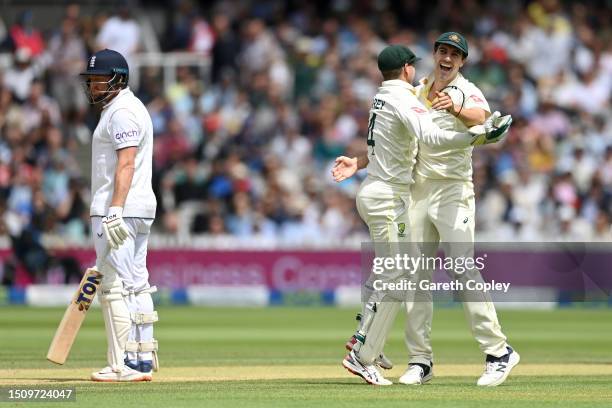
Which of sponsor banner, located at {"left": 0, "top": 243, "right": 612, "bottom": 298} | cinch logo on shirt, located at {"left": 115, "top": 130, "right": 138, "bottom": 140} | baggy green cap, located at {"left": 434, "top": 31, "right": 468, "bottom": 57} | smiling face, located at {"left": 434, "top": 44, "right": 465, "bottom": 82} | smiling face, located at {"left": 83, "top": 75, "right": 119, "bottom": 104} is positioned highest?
baggy green cap, located at {"left": 434, "top": 31, "right": 468, "bottom": 57}

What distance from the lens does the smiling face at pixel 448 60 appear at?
8484 mm

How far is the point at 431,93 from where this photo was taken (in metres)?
8.75

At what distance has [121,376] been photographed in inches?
343

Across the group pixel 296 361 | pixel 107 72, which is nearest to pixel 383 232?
pixel 107 72

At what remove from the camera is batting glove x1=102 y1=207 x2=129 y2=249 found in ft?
27.7

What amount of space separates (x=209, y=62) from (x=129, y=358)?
1346 centimetres

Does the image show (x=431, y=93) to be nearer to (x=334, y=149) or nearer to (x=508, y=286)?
(x=508, y=286)

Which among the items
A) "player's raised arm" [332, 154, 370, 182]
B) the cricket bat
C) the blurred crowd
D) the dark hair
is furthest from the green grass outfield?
the dark hair

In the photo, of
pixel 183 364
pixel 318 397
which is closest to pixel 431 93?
pixel 318 397

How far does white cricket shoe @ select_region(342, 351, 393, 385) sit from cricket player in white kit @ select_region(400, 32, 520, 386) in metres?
0.20

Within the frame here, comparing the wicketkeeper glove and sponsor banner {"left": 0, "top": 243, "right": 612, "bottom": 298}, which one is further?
sponsor banner {"left": 0, "top": 243, "right": 612, "bottom": 298}

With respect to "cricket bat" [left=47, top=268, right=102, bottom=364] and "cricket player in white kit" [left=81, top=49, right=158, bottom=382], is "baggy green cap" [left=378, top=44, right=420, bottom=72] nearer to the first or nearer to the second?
"cricket player in white kit" [left=81, top=49, right=158, bottom=382]

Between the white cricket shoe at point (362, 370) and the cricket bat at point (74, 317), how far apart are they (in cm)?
159

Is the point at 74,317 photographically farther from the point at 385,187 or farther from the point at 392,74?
the point at 392,74
